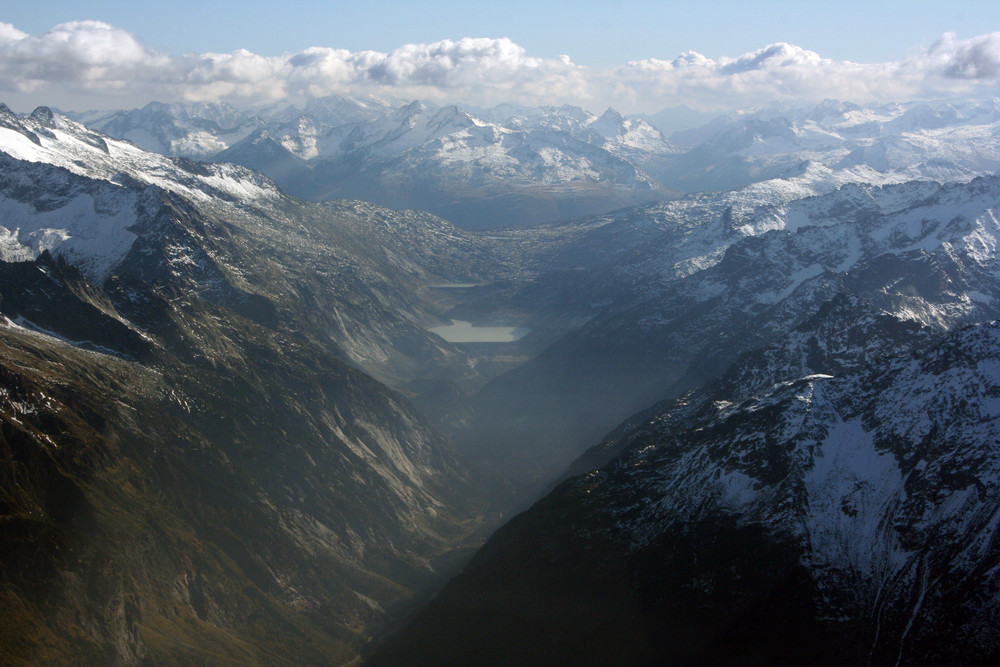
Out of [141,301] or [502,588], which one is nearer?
[502,588]

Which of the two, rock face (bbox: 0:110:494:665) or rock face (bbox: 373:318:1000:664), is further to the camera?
rock face (bbox: 0:110:494:665)

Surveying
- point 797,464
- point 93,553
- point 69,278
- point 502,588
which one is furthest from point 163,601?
point 797,464

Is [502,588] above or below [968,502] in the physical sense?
below

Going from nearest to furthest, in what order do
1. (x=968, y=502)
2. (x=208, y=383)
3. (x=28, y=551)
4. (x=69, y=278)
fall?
(x=968, y=502) → (x=28, y=551) → (x=69, y=278) → (x=208, y=383)

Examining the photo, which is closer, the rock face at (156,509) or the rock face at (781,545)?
the rock face at (781,545)

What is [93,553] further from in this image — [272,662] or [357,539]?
[357,539]

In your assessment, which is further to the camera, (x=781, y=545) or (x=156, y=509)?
(x=156, y=509)

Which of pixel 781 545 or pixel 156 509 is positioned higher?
pixel 156 509

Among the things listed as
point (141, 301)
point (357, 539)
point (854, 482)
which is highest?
point (141, 301)
